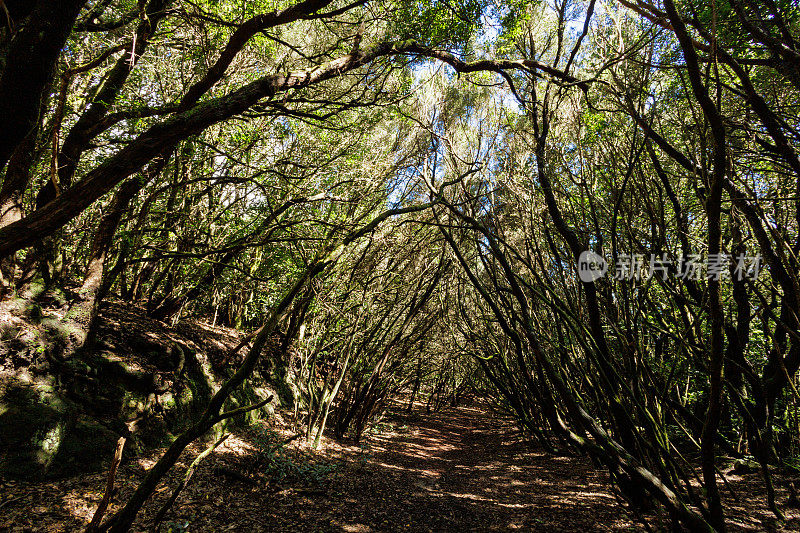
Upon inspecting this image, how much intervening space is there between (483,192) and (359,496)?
3888mm

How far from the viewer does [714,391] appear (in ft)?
5.90

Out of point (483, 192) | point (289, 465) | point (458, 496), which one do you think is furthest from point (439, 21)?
point (458, 496)

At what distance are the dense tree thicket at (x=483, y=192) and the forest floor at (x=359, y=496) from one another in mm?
556

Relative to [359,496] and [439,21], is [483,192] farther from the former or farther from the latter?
[359,496]

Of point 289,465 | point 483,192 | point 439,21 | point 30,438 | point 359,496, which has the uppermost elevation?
point 439,21

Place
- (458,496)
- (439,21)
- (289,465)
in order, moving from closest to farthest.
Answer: (439,21)
(289,465)
(458,496)

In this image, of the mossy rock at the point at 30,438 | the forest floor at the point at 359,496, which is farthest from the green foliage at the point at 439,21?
the mossy rock at the point at 30,438

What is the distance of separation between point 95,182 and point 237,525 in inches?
113

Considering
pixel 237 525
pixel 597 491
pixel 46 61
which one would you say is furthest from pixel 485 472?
pixel 46 61

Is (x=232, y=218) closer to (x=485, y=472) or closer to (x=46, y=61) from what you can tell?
(x=46, y=61)

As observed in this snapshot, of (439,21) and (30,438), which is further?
(439,21)

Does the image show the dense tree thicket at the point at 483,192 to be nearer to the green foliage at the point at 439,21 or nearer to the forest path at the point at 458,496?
the green foliage at the point at 439,21

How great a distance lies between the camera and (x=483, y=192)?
4.66 metres

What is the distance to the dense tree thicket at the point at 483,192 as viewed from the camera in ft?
7.37
